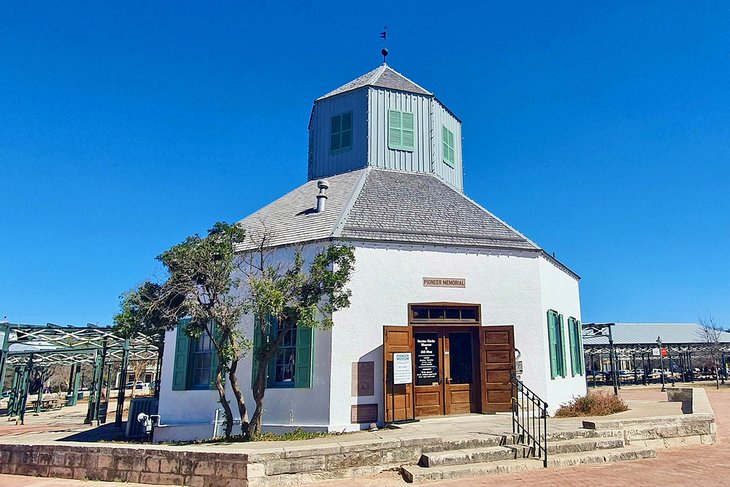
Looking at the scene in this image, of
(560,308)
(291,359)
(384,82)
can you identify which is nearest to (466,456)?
(291,359)

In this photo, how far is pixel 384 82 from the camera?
17.7 meters

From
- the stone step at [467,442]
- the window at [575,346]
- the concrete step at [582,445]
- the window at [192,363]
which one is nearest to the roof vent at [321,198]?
the window at [192,363]

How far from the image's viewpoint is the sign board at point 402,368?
1105 cm

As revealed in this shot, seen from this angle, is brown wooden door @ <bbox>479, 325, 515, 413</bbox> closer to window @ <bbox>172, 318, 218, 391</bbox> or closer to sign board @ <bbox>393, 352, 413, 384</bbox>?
sign board @ <bbox>393, 352, 413, 384</bbox>

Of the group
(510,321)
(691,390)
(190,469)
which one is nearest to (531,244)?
(510,321)

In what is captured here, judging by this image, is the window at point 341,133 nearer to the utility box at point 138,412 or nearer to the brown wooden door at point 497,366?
the brown wooden door at point 497,366

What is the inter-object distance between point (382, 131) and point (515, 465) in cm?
1152

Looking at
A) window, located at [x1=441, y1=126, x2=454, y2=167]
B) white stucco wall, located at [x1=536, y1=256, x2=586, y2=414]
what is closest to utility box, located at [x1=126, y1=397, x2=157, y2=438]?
white stucco wall, located at [x1=536, y1=256, x2=586, y2=414]

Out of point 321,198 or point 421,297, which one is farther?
point 321,198

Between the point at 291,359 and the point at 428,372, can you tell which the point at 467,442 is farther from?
the point at 291,359

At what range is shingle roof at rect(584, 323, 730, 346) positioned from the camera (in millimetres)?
42719

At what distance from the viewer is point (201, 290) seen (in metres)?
10.9

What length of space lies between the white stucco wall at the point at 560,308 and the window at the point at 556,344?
0.58 feet

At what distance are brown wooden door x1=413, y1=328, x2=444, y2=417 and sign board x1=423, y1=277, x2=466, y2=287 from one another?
1.11 meters
